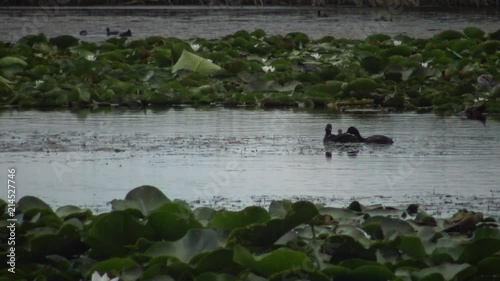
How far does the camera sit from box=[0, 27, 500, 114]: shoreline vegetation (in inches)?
522

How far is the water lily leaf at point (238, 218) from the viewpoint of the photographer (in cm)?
564

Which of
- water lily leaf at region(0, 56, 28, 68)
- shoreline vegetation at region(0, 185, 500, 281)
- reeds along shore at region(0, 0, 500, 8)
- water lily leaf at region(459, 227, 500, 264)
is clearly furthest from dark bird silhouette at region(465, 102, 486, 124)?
reeds along shore at region(0, 0, 500, 8)

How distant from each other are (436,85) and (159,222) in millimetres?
8589

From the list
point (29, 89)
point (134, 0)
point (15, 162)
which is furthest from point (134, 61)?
point (134, 0)

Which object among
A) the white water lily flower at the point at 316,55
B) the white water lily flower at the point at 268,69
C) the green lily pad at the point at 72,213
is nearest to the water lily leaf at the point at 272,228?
the green lily pad at the point at 72,213

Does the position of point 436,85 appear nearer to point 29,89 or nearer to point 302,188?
point 29,89

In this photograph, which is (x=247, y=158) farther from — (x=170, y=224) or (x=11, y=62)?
(x=11, y=62)

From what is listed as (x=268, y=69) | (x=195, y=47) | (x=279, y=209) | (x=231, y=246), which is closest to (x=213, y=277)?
(x=231, y=246)

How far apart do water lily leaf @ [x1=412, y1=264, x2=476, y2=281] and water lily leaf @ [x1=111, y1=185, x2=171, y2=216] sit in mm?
1622

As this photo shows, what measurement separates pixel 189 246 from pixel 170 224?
36 cm

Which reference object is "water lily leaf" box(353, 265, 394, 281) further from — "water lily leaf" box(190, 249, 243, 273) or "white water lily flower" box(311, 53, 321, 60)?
"white water lily flower" box(311, 53, 321, 60)

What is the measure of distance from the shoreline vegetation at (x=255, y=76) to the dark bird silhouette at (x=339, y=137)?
2577mm

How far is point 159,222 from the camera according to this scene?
5.62 metres

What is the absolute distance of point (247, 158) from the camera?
9.48 m
